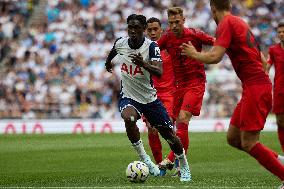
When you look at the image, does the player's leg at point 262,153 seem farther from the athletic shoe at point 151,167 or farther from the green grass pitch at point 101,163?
the athletic shoe at point 151,167

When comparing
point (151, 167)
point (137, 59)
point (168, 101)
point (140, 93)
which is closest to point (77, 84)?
point (168, 101)

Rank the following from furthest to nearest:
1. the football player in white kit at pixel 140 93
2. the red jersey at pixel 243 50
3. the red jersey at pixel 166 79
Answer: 1. the red jersey at pixel 166 79
2. the football player in white kit at pixel 140 93
3. the red jersey at pixel 243 50

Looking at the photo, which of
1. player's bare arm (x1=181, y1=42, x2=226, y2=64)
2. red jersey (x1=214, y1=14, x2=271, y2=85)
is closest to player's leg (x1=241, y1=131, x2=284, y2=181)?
red jersey (x1=214, y1=14, x2=271, y2=85)

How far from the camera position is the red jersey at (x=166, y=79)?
1611cm

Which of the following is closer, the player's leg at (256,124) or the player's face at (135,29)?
the player's leg at (256,124)

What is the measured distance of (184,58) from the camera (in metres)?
15.0

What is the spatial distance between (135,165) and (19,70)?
2062cm

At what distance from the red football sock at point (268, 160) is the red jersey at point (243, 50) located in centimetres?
88

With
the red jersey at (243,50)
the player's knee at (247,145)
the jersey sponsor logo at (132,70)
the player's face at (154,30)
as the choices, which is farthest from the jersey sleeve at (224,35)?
the player's face at (154,30)

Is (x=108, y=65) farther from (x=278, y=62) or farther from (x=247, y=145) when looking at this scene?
(x=247, y=145)

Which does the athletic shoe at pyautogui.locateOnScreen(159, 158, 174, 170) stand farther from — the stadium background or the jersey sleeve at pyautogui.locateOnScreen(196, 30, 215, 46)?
the stadium background

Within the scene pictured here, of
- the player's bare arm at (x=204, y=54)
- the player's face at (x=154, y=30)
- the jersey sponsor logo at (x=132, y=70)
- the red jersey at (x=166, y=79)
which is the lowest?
the red jersey at (x=166, y=79)

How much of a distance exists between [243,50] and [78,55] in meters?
23.2

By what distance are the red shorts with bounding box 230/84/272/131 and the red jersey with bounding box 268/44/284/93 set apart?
3.93 metres
